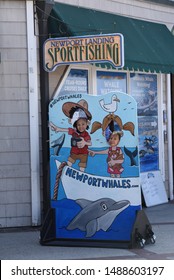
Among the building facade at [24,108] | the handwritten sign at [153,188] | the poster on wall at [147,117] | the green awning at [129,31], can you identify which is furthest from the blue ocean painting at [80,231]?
the poster on wall at [147,117]

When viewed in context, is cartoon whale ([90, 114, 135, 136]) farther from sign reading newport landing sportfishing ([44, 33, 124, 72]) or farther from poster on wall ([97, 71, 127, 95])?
poster on wall ([97, 71, 127, 95])

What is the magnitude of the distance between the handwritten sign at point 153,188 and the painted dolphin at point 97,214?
3946mm

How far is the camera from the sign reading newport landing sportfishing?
30.5 ft

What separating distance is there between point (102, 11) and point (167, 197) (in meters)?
4.43

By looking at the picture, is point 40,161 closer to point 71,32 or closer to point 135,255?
point 71,32

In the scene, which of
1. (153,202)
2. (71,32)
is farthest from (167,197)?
(71,32)

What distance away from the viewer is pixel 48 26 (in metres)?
10.5

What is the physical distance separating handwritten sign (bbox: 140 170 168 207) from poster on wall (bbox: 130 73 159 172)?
0.51 ft

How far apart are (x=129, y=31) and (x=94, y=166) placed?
4.14m

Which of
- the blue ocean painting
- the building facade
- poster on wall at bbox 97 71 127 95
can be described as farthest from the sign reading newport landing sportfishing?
the blue ocean painting

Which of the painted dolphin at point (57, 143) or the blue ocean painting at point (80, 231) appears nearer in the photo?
the blue ocean painting at point (80, 231)

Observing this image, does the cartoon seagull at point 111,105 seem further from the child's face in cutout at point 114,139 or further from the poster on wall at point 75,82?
the poster on wall at point 75,82

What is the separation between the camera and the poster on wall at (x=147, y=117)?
1277 centimetres

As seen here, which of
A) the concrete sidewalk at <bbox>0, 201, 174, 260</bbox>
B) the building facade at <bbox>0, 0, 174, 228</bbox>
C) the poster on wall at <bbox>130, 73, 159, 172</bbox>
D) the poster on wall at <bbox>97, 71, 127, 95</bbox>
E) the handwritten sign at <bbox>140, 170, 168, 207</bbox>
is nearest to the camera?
the concrete sidewalk at <bbox>0, 201, 174, 260</bbox>
